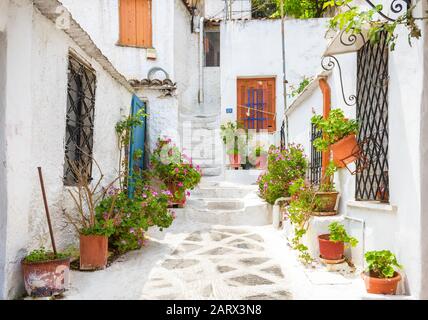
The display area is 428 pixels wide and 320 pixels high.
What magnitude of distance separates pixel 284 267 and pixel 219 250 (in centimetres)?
117

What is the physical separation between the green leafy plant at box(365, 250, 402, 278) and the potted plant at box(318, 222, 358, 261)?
2.07 feet

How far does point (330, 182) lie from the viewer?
5.23 metres

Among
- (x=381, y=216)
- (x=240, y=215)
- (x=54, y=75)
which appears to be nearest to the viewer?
(x=381, y=216)

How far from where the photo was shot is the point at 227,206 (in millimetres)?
8039

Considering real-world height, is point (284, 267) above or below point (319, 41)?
below

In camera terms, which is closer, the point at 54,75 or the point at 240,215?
the point at 54,75

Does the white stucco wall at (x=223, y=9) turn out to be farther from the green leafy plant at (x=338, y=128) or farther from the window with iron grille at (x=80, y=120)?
the green leafy plant at (x=338, y=128)

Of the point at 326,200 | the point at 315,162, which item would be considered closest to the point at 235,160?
the point at 315,162

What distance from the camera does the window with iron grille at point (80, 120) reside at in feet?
17.2

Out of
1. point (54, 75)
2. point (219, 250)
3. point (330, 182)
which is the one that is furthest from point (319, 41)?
point (54, 75)

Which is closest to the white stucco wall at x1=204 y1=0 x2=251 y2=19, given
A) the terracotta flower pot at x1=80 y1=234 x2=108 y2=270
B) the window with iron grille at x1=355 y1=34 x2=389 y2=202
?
the window with iron grille at x1=355 y1=34 x2=389 y2=202

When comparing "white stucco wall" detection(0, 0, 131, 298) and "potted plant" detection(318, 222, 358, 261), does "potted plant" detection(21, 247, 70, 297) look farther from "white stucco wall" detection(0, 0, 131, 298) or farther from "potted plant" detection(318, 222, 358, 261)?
"potted plant" detection(318, 222, 358, 261)
